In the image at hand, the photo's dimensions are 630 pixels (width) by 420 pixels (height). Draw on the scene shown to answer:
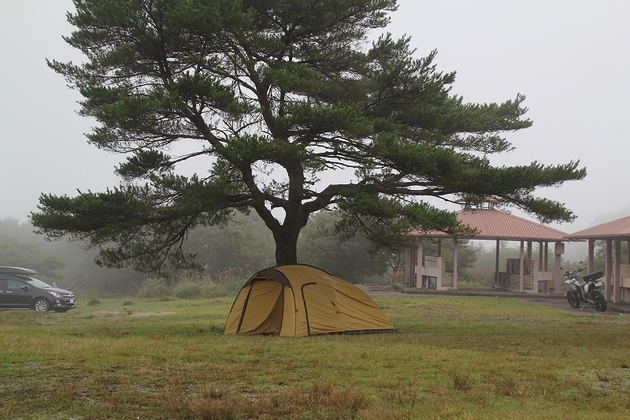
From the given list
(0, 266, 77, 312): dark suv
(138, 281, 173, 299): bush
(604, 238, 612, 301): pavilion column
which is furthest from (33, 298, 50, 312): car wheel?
(604, 238, 612, 301): pavilion column

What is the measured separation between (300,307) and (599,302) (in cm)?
1122

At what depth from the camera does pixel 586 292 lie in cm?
1903

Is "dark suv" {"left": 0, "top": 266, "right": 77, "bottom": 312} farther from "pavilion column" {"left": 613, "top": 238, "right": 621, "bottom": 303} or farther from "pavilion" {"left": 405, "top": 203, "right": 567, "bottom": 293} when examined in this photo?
"pavilion column" {"left": 613, "top": 238, "right": 621, "bottom": 303}

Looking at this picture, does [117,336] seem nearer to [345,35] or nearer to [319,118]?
[319,118]

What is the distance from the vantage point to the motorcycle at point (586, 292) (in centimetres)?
1853

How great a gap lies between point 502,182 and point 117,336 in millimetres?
8228

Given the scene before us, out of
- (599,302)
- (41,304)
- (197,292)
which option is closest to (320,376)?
(599,302)

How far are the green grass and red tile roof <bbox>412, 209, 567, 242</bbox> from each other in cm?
1368

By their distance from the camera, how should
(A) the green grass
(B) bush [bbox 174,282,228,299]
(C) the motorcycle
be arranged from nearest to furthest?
(A) the green grass
(C) the motorcycle
(B) bush [bbox 174,282,228,299]

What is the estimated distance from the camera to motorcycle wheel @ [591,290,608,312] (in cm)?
1834

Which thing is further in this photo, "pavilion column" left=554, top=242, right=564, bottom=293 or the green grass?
"pavilion column" left=554, top=242, right=564, bottom=293

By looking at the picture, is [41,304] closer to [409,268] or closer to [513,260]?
[409,268]

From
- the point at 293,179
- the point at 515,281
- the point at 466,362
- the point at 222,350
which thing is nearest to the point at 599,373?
the point at 466,362

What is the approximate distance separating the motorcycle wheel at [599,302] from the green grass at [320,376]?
270 inches
